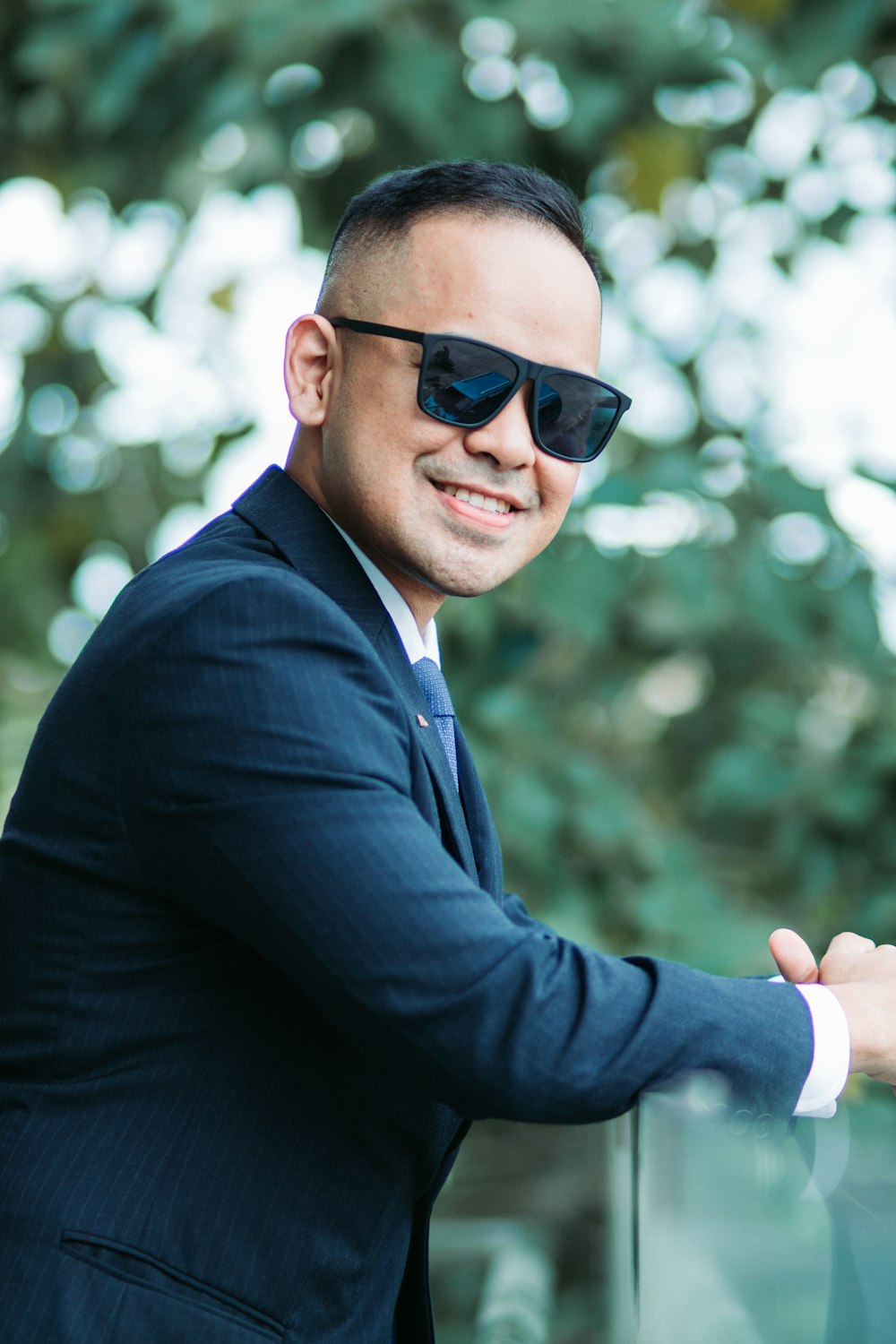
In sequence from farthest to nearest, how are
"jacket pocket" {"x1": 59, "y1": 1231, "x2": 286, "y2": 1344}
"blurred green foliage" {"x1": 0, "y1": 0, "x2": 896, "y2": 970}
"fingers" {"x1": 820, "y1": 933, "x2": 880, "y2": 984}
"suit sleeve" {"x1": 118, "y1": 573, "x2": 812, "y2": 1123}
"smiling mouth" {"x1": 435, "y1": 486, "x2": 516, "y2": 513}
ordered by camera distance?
"blurred green foliage" {"x1": 0, "y1": 0, "x2": 896, "y2": 970}, "smiling mouth" {"x1": 435, "y1": 486, "x2": 516, "y2": 513}, "fingers" {"x1": 820, "y1": 933, "x2": 880, "y2": 984}, "jacket pocket" {"x1": 59, "y1": 1231, "x2": 286, "y2": 1344}, "suit sleeve" {"x1": 118, "y1": 573, "x2": 812, "y2": 1123}

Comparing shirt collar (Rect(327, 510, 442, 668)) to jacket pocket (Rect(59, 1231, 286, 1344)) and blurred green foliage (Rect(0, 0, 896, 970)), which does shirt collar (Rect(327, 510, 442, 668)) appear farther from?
blurred green foliage (Rect(0, 0, 896, 970))

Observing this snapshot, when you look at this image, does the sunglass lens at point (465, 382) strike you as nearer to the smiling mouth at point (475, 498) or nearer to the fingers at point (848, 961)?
the smiling mouth at point (475, 498)

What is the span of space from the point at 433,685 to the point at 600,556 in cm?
111

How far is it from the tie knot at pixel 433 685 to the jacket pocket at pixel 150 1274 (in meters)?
0.59

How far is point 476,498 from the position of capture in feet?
4.83

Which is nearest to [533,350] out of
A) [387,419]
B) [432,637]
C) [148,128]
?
[387,419]

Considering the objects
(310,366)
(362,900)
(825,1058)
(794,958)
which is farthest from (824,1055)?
(310,366)

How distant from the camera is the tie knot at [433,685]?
1.56 meters

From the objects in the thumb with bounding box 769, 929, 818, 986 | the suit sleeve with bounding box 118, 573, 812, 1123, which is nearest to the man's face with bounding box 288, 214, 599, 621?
the suit sleeve with bounding box 118, 573, 812, 1123

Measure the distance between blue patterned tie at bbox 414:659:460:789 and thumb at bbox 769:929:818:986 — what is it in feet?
1.14

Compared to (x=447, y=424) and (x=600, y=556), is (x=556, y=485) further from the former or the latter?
(x=600, y=556)

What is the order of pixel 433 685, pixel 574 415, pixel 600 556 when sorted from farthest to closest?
pixel 600 556 < pixel 433 685 < pixel 574 415

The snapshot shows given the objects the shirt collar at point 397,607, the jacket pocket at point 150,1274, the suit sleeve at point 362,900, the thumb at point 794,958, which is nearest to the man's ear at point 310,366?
the shirt collar at point 397,607

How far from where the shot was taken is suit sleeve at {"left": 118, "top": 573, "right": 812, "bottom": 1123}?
1.07 meters
